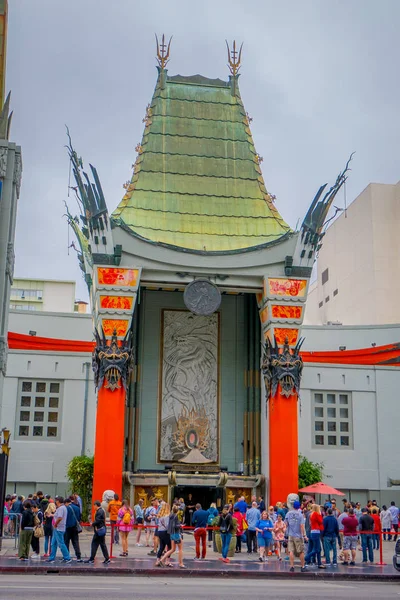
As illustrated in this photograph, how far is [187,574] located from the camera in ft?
59.7

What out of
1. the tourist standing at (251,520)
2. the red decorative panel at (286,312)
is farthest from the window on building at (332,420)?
the tourist standing at (251,520)

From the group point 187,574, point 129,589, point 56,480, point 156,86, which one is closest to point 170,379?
point 56,480

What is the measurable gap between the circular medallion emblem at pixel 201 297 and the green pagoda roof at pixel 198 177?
62.7 inches

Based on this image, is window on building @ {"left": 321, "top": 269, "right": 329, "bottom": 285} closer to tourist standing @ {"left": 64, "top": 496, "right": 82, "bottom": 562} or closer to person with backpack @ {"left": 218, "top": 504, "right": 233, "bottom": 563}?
person with backpack @ {"left": 218, "top": 504, "right": 233, "bottom": 563}

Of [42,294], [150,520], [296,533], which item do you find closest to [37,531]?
[296,533]

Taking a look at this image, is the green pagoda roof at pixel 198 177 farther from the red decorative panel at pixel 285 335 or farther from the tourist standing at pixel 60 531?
the tourist standing at pixel 60 531

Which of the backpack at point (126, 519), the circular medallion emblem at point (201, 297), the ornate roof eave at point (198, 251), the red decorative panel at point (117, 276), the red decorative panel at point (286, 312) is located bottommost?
the backpack at point (126, 519)

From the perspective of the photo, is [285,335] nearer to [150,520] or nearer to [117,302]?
[117,302]

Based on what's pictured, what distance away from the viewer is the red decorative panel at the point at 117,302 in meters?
35.7

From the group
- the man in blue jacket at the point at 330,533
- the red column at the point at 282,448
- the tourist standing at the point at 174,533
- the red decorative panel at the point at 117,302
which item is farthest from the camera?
the red decorative panel at the point at 117,302

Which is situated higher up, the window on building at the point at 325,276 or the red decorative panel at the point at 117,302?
the window on building at the point at 325,276

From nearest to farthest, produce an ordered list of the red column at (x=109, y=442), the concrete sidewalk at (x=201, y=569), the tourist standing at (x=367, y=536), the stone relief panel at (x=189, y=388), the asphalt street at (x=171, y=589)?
the asphalt street at (x=171, y=589), the concrete sidewalk at (x=201, y=569), the tourist standing at (x=367, y=536), the red column at (x=109, y=442), the stone relief panel at (x=189, y=388)

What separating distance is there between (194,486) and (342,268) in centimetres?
2982

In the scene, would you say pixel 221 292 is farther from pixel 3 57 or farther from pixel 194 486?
pixel 3 57
